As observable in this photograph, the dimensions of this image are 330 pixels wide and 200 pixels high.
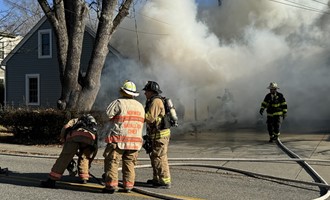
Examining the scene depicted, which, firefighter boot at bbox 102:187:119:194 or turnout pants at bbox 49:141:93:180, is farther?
turnout pants at bbox 49:141:93:180

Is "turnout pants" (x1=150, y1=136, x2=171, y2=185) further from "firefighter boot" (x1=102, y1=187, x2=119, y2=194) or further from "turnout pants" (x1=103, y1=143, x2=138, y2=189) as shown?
"firefighter boot" (x1=102, y1=187, x2=119, y2=194)

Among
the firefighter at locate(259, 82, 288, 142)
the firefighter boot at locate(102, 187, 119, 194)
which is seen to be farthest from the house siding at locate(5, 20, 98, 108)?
the firefighter boot at locate(102, 187, 119, 194)

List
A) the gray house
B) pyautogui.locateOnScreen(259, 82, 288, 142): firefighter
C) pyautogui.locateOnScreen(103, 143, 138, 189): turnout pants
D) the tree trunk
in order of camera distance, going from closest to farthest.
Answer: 1. pyautogui.locateOnScreen(103, 143, 138, 189): turnout pants
2. pyautogui.locateOnScreen(259, 82, 288, 142): firefighter
3. the tree trunk
4. the gray house

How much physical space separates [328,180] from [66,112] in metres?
7.34

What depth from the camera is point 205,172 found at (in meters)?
7.61

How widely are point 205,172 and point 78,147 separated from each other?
249 centimetres

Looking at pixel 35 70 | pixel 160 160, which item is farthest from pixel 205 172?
pixel 35 70

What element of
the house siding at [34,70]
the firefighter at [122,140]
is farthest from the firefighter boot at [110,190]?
the house siding at [34,70]

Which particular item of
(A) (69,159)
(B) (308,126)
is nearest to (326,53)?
(B) (308,126)

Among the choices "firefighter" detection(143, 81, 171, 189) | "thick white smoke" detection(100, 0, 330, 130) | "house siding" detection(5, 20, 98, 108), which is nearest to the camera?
"firefighter" detection(143, 81, 171, 189)

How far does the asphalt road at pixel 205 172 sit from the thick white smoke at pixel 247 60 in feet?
19.1

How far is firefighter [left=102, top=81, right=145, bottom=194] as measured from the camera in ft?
19.0

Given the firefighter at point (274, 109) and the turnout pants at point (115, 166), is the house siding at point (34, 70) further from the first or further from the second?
the turnout pants at point (115, 166)

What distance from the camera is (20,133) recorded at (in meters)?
12.4
